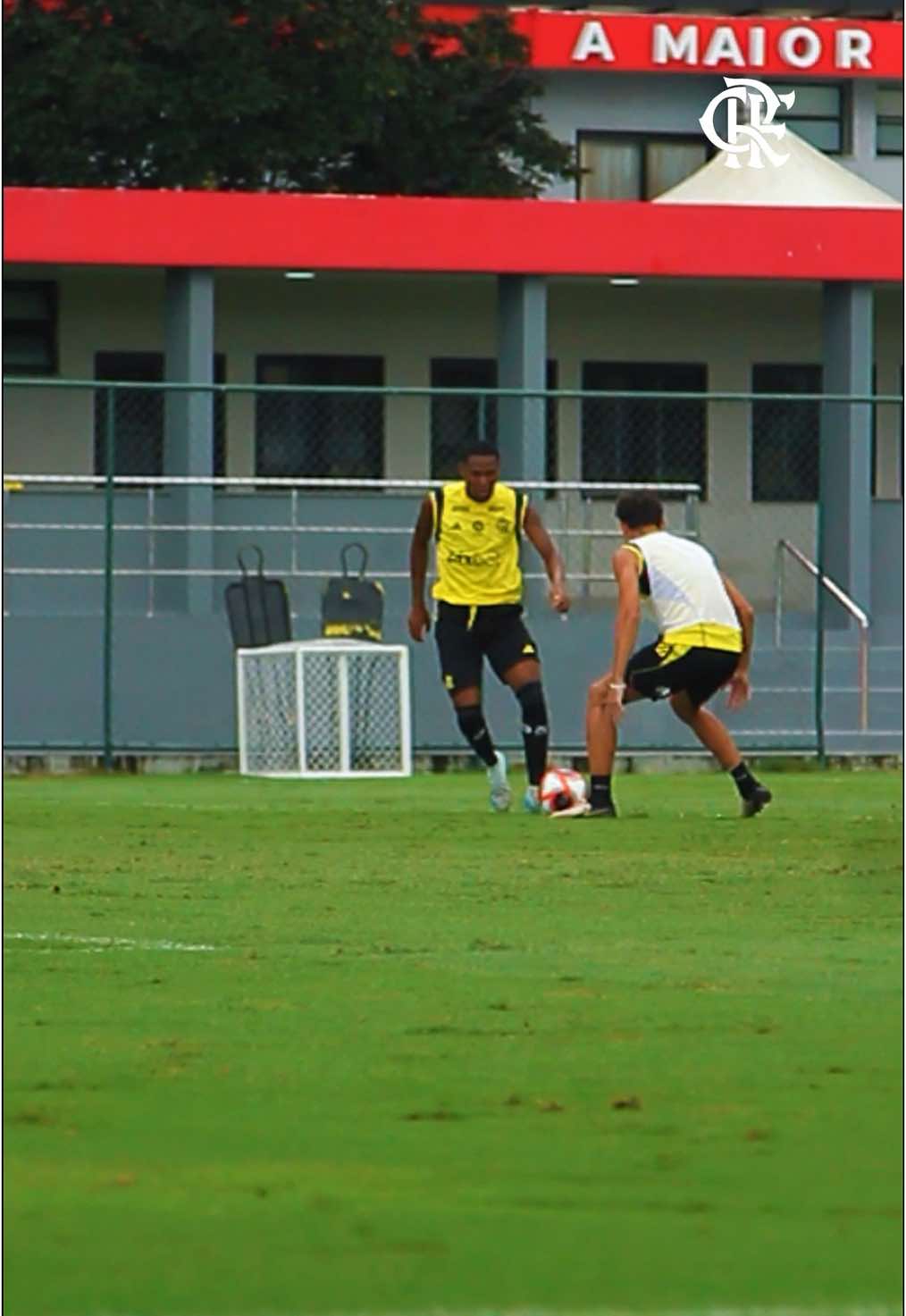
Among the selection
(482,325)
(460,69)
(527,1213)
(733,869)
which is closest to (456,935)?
(733,869)

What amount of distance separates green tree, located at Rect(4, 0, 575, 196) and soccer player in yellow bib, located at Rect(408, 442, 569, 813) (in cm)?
1797

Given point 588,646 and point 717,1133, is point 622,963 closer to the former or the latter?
point 717,1133

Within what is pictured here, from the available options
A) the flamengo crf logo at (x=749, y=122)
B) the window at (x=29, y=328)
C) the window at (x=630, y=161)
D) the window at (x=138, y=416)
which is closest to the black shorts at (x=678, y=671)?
the window at (x=138, y=416)

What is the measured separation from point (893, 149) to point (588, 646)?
2009cm

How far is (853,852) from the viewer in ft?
51.3

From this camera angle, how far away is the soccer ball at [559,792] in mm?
18250

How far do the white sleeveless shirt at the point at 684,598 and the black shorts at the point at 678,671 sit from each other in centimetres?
5

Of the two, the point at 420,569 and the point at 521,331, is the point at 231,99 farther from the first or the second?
the point at 420,569

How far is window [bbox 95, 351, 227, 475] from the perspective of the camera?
31.2 meters

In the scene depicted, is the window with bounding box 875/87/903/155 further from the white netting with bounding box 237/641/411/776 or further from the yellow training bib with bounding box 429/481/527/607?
the yellow training bib with bounding box 429/481/527/607

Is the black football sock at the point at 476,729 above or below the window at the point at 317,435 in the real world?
below

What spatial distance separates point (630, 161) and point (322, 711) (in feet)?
68.7

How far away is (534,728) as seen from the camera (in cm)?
1859

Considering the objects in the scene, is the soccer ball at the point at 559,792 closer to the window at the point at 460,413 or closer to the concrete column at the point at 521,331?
the window at the point at 460,413
